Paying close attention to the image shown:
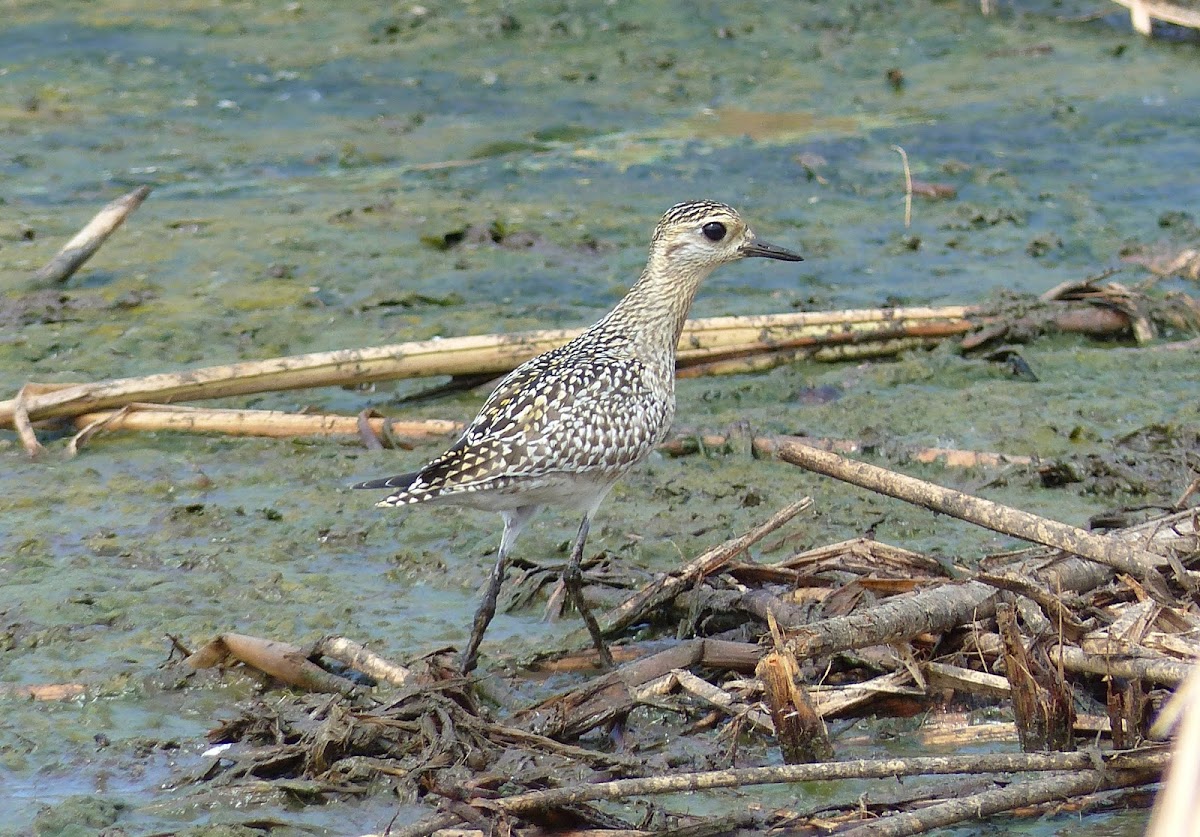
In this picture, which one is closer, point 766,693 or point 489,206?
point 766,693

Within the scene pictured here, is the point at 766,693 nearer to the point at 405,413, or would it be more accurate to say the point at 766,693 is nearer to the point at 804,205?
the point at 405,413

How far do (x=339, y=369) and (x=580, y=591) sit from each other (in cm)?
262

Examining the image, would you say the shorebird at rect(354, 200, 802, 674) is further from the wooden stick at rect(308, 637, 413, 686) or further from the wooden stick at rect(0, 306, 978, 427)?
the wooden stick at rect(0, 306, 978, 427)

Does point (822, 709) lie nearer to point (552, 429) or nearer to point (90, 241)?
point (552, 429)

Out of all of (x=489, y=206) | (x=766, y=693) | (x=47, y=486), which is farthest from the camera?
(x=489, y=206)

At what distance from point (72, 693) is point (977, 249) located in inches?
292

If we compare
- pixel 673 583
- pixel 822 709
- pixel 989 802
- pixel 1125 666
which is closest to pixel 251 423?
pixel 673 583

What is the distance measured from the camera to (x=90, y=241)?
32.5ft

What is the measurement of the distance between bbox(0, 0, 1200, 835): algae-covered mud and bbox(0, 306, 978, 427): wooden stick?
0.76 ft

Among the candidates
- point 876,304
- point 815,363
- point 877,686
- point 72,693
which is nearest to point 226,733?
point 72,693

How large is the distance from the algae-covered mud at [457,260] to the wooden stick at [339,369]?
231 mm

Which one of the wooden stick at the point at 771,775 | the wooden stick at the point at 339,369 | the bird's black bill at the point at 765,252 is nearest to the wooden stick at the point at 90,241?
the wooden stick at the point at 339,369

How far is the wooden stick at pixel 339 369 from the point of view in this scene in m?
8.03

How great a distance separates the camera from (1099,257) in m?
11.1
